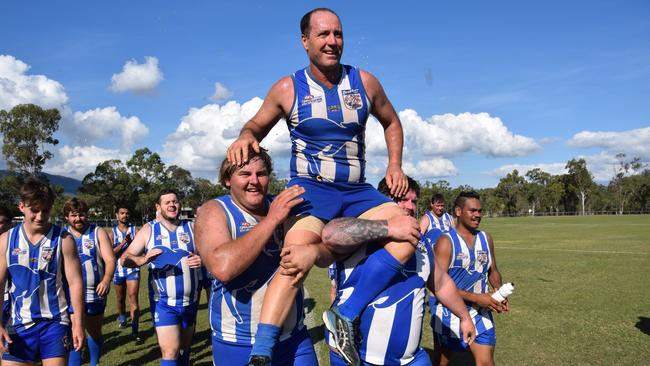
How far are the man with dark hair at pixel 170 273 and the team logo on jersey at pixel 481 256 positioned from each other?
360 cm

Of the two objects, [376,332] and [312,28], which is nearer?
[376,332]

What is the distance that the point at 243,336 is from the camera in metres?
3.73

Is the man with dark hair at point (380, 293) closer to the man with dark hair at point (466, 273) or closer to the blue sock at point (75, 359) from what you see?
the man with dark hair at point (466, 273)

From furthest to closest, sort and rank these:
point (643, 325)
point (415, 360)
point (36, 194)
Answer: point (643, 325)
point (36, 194)
point (415, 360)

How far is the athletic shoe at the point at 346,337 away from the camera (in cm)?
327

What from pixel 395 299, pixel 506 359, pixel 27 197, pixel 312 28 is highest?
pixel 312 28

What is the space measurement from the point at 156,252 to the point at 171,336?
3.85 feet

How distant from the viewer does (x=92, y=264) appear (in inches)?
333

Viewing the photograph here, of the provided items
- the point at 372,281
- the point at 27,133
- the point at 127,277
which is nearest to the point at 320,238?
the point at 372,281

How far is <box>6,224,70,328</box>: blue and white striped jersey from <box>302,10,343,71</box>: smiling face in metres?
3.61

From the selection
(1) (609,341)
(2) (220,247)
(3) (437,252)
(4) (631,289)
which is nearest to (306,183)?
(2) (220,247)

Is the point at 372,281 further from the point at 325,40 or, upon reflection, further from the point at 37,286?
the point at 37,286

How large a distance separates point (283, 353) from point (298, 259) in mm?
896

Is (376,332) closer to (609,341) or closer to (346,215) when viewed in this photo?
(346,215)
